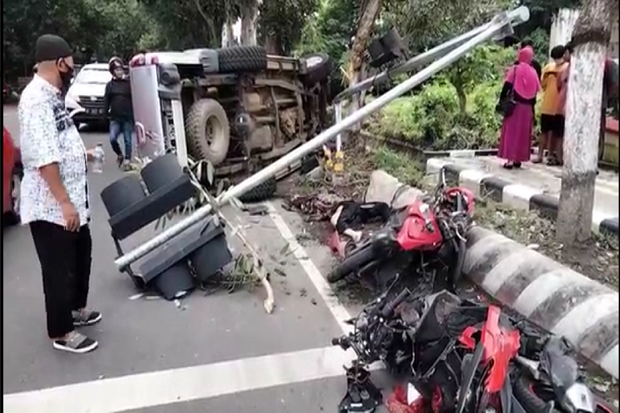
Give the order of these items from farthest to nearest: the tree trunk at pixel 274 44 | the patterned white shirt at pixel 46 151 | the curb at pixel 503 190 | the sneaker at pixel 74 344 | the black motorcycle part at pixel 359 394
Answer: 1. the tree trunk at pixel 274 44
2. the curb at pixel 503 190
3. the sneaker at pixel 74 344
4. the patterned white shirt at pixel 46 151
5. the black motorcycle part at pixel 359 394

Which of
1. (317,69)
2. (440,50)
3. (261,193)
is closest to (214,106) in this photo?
(261,193)

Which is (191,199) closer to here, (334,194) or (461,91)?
(334,194)

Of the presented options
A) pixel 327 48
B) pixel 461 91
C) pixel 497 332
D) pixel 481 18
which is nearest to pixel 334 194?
pixel 461 91

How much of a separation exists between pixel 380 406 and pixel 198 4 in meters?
15.7

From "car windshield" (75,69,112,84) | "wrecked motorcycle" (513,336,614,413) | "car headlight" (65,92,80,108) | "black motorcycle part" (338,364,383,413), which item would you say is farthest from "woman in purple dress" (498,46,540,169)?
"car windshield" (75,69,112,84)

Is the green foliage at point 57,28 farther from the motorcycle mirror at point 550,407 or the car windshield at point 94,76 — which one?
the motorcycle mirror at point 550,407

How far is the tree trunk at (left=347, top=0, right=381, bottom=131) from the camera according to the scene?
974cm

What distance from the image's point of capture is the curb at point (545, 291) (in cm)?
337

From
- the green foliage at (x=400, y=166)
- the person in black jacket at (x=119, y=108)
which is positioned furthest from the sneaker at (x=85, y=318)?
the person in black jacket at (x=119, y=108)

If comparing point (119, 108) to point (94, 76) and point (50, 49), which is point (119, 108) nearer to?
point (50, 49)

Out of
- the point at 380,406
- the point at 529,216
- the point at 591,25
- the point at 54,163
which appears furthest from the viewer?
the point at 529,216

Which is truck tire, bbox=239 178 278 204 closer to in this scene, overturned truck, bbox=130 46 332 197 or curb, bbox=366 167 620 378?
overturned truck, bbox=130 46 332 197

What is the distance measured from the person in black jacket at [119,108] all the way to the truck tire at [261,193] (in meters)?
2.47

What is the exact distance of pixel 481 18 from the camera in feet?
34.0
